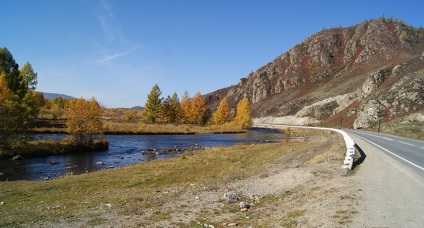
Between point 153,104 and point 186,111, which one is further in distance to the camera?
point 186,111

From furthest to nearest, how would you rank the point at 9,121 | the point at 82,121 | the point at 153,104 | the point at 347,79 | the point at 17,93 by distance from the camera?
the point at 347,79, the point at 153,104, the point at 17,93, the point at 82,121, the point at 9,121

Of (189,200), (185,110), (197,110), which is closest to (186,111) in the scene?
(185,110)

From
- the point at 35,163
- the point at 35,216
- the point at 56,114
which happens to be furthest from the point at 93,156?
the point at 56,114

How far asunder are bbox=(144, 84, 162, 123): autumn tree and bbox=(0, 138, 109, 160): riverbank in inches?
2072

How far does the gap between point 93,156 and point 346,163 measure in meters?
31.5

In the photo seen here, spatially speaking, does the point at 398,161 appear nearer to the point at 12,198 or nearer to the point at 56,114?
the point at 12,198

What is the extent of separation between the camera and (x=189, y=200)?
44.3 ft

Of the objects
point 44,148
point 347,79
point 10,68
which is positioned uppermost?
point 347,79

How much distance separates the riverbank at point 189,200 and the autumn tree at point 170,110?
83.4 m

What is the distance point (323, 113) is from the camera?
103 metres

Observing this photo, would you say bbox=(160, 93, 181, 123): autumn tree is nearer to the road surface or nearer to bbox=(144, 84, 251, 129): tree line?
bbox=(144, 84, 251, 129): tree line

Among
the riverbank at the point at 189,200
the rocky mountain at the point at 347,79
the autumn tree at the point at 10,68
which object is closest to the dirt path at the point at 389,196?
the riverbank at the point at 189,200

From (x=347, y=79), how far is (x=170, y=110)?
8114 cm

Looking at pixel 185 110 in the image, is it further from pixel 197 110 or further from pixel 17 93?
pixel 17 93
